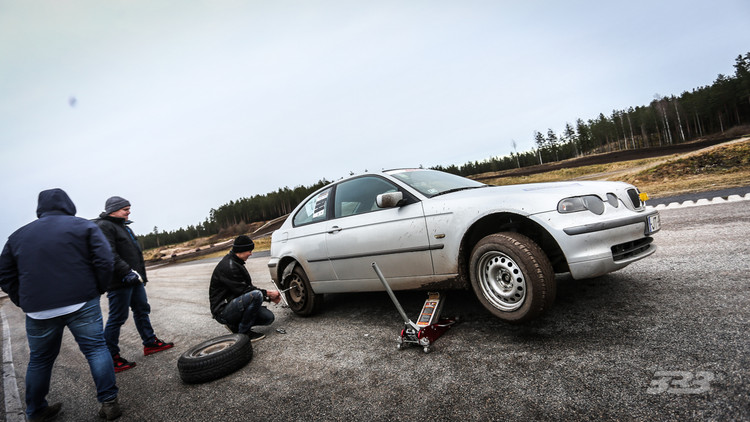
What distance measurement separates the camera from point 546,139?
333 ft

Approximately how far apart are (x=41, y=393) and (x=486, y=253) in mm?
4039

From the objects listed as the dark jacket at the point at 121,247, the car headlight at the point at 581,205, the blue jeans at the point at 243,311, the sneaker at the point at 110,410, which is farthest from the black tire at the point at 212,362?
the car headlight at the point at 581,205

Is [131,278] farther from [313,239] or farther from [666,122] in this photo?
[666,122]

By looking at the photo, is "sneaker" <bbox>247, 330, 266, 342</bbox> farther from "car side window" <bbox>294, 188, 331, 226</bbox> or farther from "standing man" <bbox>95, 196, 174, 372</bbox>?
"car side window" <bbox>294, 188, 331, 226</bbox>

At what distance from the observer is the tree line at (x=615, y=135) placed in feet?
198

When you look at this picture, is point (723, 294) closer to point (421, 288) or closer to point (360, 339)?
point (421, 288)

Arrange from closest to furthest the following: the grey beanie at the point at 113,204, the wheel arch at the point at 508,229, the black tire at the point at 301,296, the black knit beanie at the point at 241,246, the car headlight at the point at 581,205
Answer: the car headlight at the point at 581,205 < the wheel arch at the point at 508,229 < the grey beanie at the point at 113,204 < the black knit beanie at the point at 241,246 < the black tire at the point at 301,296

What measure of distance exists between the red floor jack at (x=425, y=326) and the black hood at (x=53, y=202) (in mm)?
2847

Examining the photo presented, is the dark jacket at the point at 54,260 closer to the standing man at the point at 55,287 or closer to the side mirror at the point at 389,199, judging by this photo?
the standing man at the point at 55,287

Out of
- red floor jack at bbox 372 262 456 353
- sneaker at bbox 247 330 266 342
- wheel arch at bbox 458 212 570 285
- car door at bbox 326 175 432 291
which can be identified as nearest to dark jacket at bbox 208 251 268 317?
sneaker at bbox 247 330 266 342

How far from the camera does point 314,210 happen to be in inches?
190

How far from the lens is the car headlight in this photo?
2.78 metres

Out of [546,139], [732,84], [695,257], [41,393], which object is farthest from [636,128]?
[41,393]

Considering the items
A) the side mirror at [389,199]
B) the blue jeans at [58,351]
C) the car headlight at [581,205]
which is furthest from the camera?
the side mirror at [389,199]
